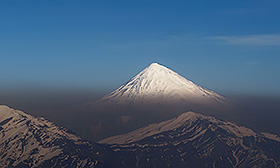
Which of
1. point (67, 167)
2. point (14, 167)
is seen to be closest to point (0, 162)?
point (14, 167)

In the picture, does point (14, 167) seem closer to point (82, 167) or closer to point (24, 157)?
point (24, 157)

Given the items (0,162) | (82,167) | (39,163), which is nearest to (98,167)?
(82,167)

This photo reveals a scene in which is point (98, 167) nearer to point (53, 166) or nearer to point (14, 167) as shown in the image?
point (53, 166)

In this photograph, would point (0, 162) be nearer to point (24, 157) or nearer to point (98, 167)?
point (24, 157)

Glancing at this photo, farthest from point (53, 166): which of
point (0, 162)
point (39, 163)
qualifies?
point (0, 162)

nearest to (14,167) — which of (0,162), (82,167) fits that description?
(0,162)
